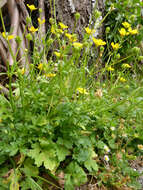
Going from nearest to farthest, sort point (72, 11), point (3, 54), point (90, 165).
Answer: point (90, 165) → point (3, 54) → point (72, 11)

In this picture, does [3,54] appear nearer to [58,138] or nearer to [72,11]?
[72,11]

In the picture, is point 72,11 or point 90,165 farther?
point 72,11

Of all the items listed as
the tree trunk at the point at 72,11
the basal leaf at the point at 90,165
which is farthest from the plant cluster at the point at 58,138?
the tree trunk at the point at 72,11

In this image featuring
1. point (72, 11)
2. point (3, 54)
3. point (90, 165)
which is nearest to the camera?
point (90, 165)

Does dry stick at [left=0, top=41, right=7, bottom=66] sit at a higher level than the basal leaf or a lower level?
higher

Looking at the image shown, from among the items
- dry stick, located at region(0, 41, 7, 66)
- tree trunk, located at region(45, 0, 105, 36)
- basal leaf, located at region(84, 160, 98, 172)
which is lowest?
basal leaf, located at region(84, 160, 98, 172)

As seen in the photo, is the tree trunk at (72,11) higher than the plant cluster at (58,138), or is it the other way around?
the tree trunk at (72,11)

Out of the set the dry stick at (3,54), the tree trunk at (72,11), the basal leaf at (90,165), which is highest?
the tree trunk at (72,11)

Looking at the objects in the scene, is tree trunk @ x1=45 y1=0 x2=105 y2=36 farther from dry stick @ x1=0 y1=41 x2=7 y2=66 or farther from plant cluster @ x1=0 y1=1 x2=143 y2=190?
plant cluster @ x1=0 y1=1 x2=143 y2=190

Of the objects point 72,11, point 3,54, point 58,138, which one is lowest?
point 58,138

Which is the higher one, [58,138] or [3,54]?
[3,54]

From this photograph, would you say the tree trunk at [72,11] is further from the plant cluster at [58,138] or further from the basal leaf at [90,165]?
the basal leaf at [90,165]

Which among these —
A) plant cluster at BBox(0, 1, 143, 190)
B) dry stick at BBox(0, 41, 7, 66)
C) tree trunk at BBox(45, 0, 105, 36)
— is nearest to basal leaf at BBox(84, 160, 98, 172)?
plant cluster at BBox(0, 1, 143, 190)

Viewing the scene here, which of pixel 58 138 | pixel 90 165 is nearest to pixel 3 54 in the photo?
pixel 58 138
